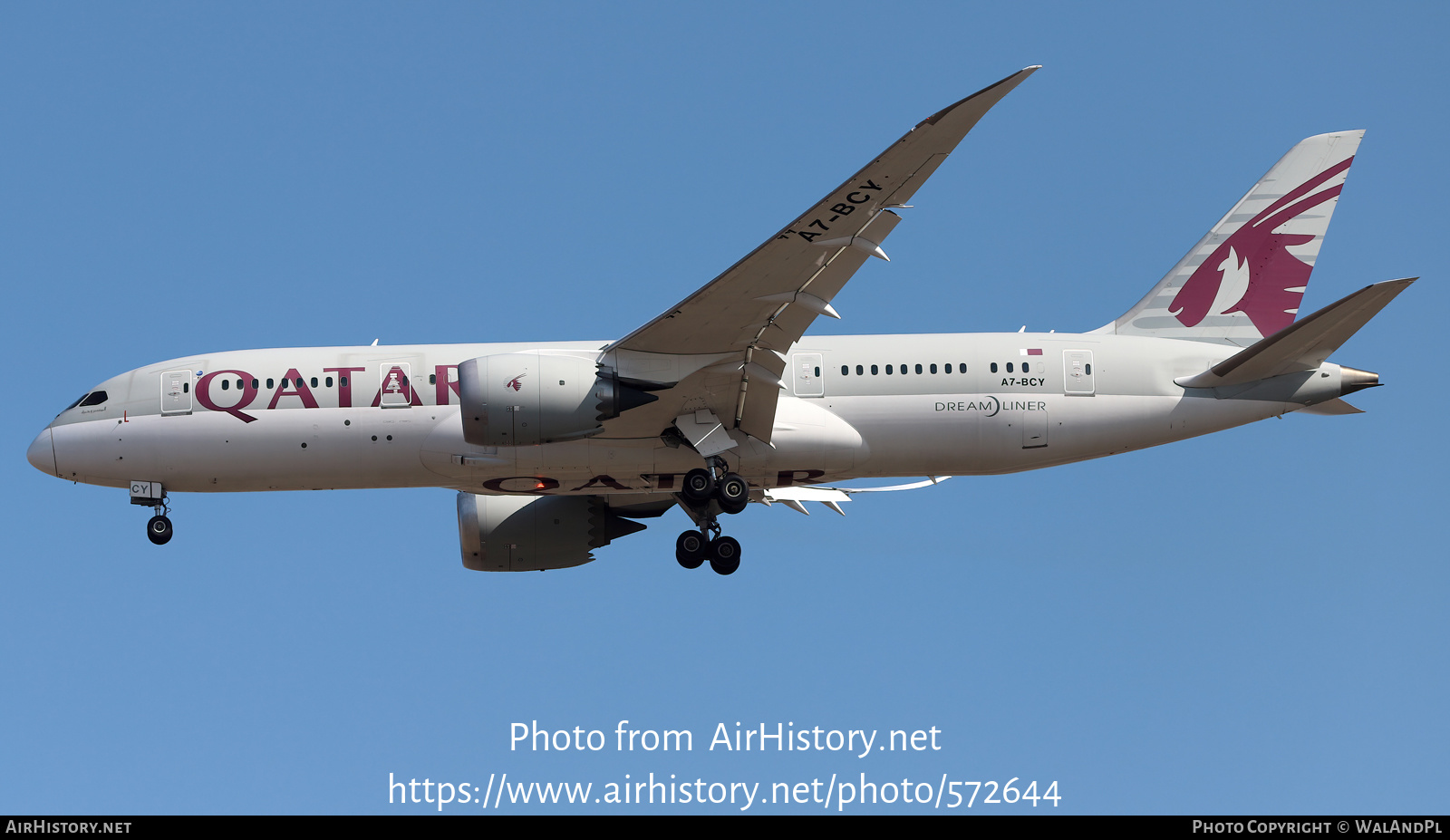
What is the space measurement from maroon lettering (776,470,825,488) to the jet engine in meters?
3.14

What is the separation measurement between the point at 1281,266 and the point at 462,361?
15.3m

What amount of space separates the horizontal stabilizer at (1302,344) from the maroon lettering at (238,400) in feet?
52.5

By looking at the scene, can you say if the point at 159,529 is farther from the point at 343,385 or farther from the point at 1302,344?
the point at 1302,344

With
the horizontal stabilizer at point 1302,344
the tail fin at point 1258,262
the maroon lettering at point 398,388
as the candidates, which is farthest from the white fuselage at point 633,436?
the tail fin at point 1258,262

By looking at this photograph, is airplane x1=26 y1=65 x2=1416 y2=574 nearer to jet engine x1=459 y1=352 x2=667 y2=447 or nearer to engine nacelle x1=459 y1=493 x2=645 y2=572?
jet engine x1=459 y1=352 x2=667 y2=447

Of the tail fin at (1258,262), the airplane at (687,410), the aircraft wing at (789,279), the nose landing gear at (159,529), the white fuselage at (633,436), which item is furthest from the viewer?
the tail fin at (1258,262)

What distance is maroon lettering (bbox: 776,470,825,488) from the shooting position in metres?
26.0

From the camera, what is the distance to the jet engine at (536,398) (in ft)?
77.7

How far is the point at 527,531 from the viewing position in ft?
96.0

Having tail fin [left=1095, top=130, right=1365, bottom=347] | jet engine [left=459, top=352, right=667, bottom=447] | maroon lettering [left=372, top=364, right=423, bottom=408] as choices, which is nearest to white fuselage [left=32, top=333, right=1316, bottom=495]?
maroon lettering [left=372, top=364, right=423, bottom=408]

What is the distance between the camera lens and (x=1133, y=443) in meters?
26.6

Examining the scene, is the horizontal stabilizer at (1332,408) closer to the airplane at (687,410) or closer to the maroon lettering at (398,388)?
the airplane at (687,410)

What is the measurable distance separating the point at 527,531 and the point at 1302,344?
47.0 feet
